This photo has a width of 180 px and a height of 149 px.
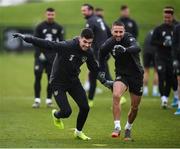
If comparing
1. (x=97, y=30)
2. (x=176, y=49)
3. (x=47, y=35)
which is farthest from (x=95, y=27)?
(x=176, y=49)

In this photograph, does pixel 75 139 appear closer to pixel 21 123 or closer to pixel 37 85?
pixel 21 123

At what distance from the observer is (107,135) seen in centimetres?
1452

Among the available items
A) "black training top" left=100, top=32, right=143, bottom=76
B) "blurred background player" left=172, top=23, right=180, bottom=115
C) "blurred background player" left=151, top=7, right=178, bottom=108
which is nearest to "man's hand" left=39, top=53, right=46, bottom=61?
"blurred background player" left=151, top=7, right=178, bottom=108

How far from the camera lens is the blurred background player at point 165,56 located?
19703 millimetres

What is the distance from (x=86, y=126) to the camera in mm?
16031

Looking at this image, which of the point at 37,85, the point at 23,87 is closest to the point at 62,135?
the point at 37,85

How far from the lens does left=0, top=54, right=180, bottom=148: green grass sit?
13312 millimetres

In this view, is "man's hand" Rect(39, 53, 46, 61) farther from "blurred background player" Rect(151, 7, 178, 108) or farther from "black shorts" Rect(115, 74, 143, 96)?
"black shorts" Rect(115, 74, 143, 96)

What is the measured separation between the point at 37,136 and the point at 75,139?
31.0 inches

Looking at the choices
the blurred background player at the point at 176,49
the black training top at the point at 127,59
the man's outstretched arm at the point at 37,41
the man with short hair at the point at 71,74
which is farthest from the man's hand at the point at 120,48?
the blurred background player at the point at 176,49

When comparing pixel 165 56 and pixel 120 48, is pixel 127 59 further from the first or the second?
pixel 165 56

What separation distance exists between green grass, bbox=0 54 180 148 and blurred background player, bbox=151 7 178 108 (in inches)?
22.2

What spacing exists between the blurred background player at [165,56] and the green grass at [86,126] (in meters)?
0.57

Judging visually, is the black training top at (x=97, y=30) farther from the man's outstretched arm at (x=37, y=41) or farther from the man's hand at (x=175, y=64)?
the man's outstretched arm at (x=37, y=41)
